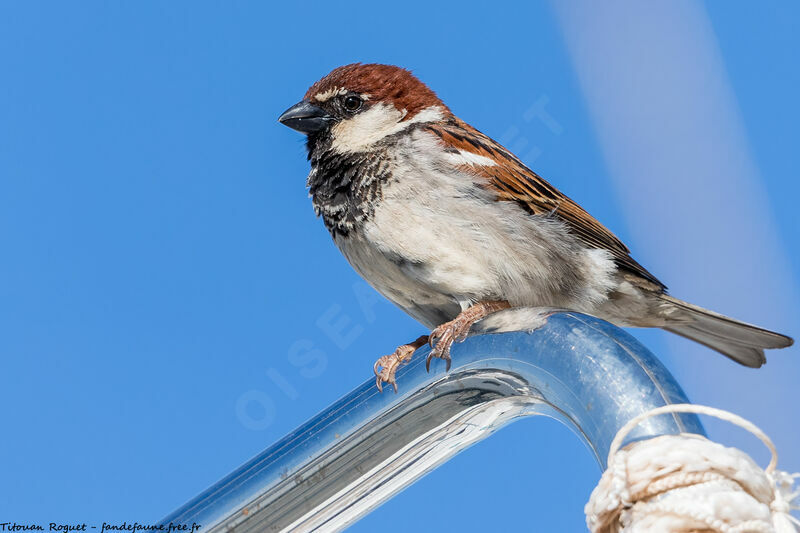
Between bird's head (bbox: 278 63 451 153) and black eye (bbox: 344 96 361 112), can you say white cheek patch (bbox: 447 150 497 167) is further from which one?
black eye (bbox: 344 96 361 112)

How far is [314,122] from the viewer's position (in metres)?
2.10

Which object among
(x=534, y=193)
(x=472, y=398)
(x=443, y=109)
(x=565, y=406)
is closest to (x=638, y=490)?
(x=565, y=406)

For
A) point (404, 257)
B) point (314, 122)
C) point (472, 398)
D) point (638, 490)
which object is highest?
point (314, 122)

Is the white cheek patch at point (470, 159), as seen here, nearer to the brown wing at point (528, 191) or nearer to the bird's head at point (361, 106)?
the brown wing at point (528, 191)

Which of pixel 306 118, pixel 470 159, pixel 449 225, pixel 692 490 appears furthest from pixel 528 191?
pixel 692 490

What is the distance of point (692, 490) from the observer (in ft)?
1.91

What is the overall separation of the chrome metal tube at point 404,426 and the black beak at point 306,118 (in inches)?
43.9

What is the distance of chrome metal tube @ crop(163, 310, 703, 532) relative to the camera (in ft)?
2.90

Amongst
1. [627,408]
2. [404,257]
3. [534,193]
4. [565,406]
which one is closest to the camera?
[627,408]

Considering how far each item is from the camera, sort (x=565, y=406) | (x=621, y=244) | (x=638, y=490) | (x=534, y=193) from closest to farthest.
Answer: (x=638, y=490), (x=565, y=406), (x=534, y=193), (x=621, y=244)

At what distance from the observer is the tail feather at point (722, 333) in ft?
6.59

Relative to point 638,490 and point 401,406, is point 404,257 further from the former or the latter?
point 638,490

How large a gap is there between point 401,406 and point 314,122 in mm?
1222

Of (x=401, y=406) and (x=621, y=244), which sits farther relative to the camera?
(x=621, y=244)
